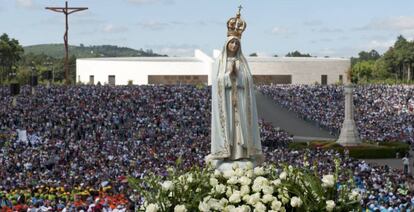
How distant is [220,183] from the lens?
632cm

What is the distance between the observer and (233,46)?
33.7 feet

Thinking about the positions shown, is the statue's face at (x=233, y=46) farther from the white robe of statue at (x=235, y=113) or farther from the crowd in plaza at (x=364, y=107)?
the crowd in plaza at (x=364, y=107)

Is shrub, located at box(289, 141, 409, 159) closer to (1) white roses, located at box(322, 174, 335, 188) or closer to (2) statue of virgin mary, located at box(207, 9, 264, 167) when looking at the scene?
(2) statue of virgin mary, located at box(207, 9, 264, 167)

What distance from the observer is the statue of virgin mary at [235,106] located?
10219 mm

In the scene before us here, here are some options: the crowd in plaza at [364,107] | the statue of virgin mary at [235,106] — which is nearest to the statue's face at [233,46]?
the statue of virgin mary at [235,106]

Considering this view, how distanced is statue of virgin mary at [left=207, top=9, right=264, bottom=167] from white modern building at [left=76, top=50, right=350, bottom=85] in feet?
218

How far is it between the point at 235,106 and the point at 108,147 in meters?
18.5

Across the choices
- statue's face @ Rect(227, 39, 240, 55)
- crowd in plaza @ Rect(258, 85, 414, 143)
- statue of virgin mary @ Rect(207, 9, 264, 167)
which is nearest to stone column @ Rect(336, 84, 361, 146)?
crowd in plaza @ Rect(258, 85, 414, 143)

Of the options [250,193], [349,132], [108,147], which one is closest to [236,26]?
[250,193]

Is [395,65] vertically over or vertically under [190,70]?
over

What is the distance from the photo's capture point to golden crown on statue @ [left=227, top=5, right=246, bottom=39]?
10.3 m

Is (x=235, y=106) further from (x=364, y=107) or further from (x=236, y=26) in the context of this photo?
(x=364, y=107)

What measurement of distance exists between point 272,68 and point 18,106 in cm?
4457

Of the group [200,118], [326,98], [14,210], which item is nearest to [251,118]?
[14,210]
